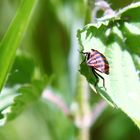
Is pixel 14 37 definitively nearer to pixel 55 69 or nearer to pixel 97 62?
pixel 97 62

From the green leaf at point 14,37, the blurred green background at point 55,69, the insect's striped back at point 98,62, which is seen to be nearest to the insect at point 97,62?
the insect's striped back at point 98,62

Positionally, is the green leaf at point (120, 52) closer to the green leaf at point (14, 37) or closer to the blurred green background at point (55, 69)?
the green leaf at point (14, 37)

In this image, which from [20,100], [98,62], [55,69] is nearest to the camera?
[98,62]

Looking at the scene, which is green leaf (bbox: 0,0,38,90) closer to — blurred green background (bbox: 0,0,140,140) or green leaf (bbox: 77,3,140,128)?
green leaf (bbox: 77,3,140,128)

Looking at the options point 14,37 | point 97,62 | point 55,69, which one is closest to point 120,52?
point 97,62

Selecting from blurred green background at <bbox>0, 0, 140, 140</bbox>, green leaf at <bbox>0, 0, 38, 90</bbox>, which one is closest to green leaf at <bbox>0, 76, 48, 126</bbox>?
green leaf at <bbox>0, 0, 38, 90</bbox>

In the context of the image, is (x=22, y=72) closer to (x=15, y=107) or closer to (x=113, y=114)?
(x=15, y=107)

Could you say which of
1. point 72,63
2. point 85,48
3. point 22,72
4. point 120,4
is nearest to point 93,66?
point 85,48
